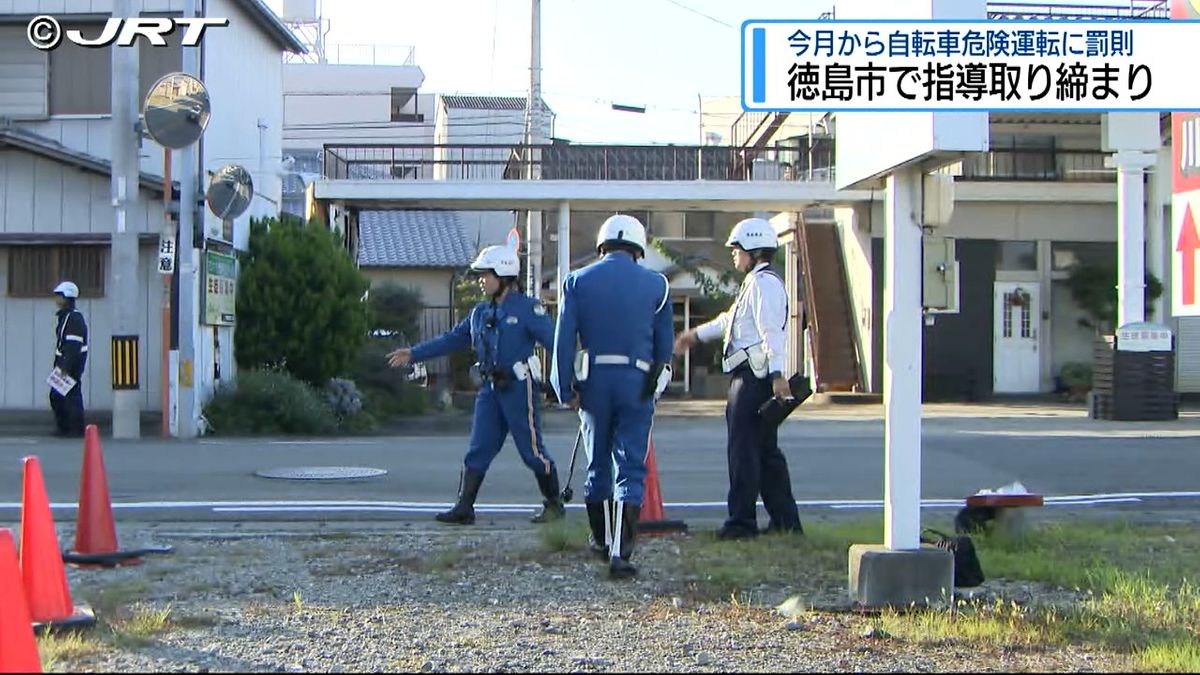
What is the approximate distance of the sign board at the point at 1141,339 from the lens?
62.7 ft

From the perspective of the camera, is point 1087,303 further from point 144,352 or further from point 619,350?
point 619,350

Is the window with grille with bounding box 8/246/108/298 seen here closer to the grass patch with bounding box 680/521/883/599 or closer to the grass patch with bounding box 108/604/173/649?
the grass patch with bounding box 680/521/883/599

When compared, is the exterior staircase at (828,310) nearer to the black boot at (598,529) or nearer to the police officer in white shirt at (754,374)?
the police officer in white shirt at (754,374)

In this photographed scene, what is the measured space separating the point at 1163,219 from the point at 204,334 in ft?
53.8

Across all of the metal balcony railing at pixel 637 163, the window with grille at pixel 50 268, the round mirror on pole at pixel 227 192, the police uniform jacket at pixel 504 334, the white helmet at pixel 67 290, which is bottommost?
the police uniform jacket at pixel 504 334

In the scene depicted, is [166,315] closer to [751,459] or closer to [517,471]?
[517,471]

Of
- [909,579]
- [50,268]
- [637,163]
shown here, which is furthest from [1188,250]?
[637,163]

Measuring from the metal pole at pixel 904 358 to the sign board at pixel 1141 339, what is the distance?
45.8 ft

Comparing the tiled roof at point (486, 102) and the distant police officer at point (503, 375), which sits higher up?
the tiled roof at point (486, 102)

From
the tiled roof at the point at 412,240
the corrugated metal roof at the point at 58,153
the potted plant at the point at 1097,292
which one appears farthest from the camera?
the tiled roof at the point at 412,240

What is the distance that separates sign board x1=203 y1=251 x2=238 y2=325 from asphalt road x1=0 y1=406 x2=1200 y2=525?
1.95 m

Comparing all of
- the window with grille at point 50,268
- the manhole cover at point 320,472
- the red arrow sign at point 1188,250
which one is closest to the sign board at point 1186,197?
the red arrow sign at point 1188,250

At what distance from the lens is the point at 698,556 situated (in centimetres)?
769

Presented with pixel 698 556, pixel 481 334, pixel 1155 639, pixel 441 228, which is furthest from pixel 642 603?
pixel 441 228
